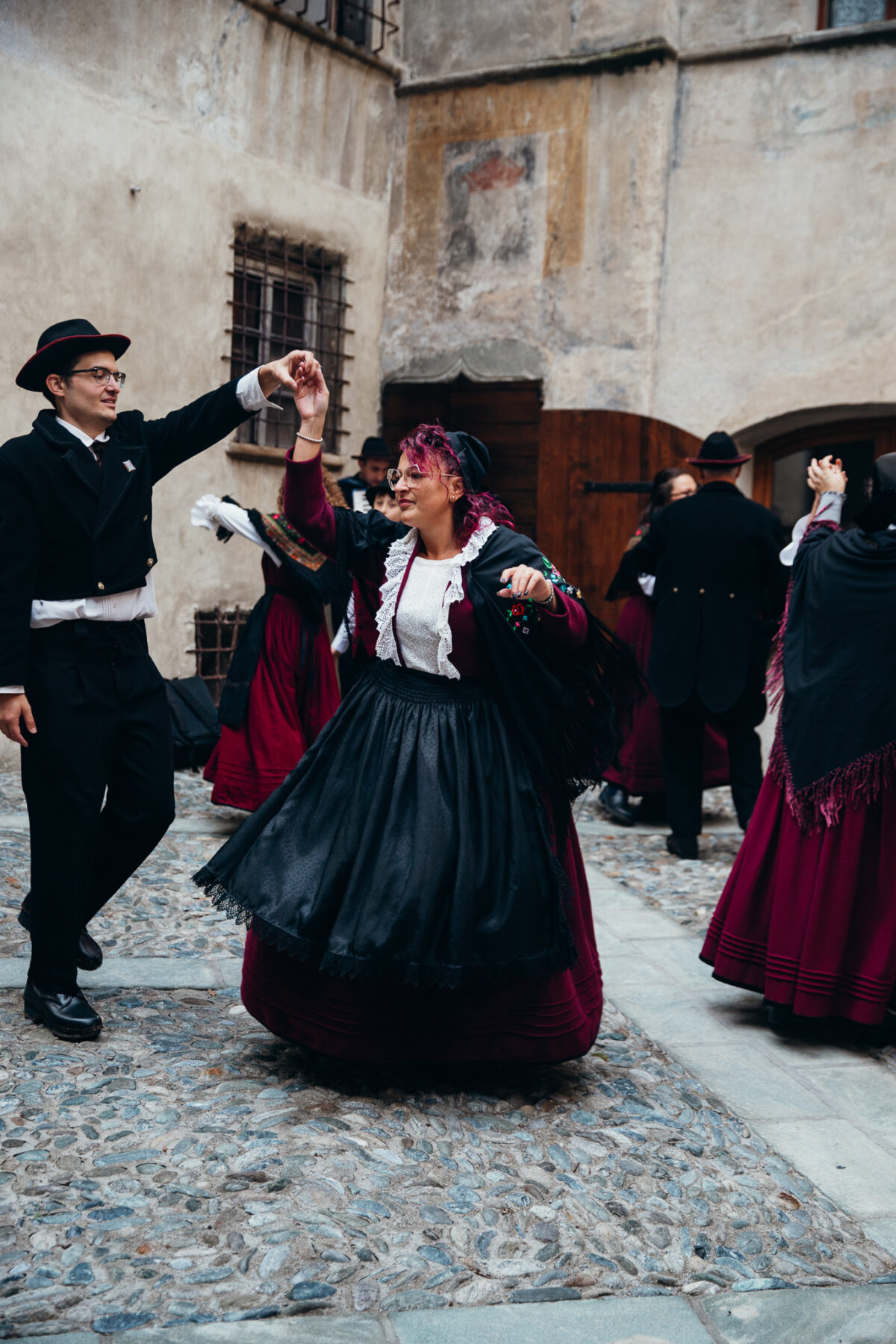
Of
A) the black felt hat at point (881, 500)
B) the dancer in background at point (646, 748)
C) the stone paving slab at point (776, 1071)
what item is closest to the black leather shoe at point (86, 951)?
the stone paving slab at point (776, 1071)

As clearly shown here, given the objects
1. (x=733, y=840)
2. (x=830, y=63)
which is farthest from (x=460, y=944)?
(x=830, y=63)

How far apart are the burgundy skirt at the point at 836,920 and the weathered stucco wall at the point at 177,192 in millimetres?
5522

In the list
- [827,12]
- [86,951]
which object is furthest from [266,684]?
[827,12]

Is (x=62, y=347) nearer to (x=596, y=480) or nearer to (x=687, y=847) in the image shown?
(x=687, y=847)

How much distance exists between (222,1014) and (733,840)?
3728 mm

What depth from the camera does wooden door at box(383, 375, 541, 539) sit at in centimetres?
941

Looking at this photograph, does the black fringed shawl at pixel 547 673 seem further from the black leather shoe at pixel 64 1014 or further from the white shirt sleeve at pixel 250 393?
the black leather shoe at pixel 64 1014

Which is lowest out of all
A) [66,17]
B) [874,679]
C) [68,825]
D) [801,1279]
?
[801,1279]

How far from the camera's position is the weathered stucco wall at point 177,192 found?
25.3 feet

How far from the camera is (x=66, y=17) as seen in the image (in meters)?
7.77

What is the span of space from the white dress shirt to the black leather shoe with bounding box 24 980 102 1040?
2.77 feet

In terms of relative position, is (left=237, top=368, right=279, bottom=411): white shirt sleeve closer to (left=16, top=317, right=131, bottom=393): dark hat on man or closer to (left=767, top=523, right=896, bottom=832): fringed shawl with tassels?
(left=16, top=317, right=131, bottom=393): dark hat on man

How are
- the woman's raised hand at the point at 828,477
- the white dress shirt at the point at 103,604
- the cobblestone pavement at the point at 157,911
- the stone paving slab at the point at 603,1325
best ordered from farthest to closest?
the cobblestone pavement at the point at 157,911
the woman's raised hand at the point at 828,477
the white dress shirt at the point at 103,604
the stone paving slab at the point at 603,1325

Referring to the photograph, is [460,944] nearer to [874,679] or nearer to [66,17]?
[874,679]
